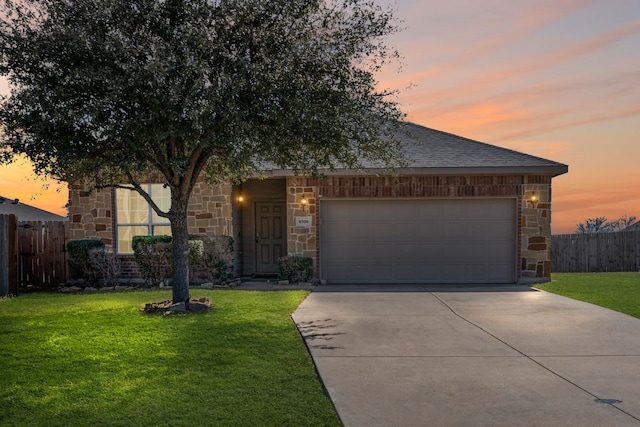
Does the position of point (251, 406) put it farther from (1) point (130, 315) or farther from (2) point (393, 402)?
(1) point (130, 315)

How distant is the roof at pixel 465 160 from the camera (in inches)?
550

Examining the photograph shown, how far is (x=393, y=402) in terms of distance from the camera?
5023 millimetres

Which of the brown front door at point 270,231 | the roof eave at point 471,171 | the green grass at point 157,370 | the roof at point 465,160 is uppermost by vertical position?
the roof at point 465,160

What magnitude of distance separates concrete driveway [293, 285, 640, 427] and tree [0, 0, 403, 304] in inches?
126

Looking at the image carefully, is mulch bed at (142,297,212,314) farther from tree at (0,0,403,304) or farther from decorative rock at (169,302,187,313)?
tree at (0,0,403,304)

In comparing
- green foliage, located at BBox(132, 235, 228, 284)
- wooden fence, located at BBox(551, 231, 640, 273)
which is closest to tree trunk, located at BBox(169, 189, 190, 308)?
green foliage, located at BBox(132, 235, 228, 284)

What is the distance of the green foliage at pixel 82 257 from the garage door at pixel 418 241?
6003mm

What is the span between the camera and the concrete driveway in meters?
4.80

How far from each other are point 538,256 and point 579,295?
212 cm

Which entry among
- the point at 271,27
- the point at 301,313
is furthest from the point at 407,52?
the point at 301,313

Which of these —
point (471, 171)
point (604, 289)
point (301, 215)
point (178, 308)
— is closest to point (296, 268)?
point (301, 215)

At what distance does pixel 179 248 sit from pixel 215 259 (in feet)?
14.0

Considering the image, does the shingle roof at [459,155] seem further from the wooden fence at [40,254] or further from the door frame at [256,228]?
the wooden fence at [40,254]

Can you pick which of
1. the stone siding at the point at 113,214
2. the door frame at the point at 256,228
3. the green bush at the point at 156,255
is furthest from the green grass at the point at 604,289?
the green bush at the point at 156,255
